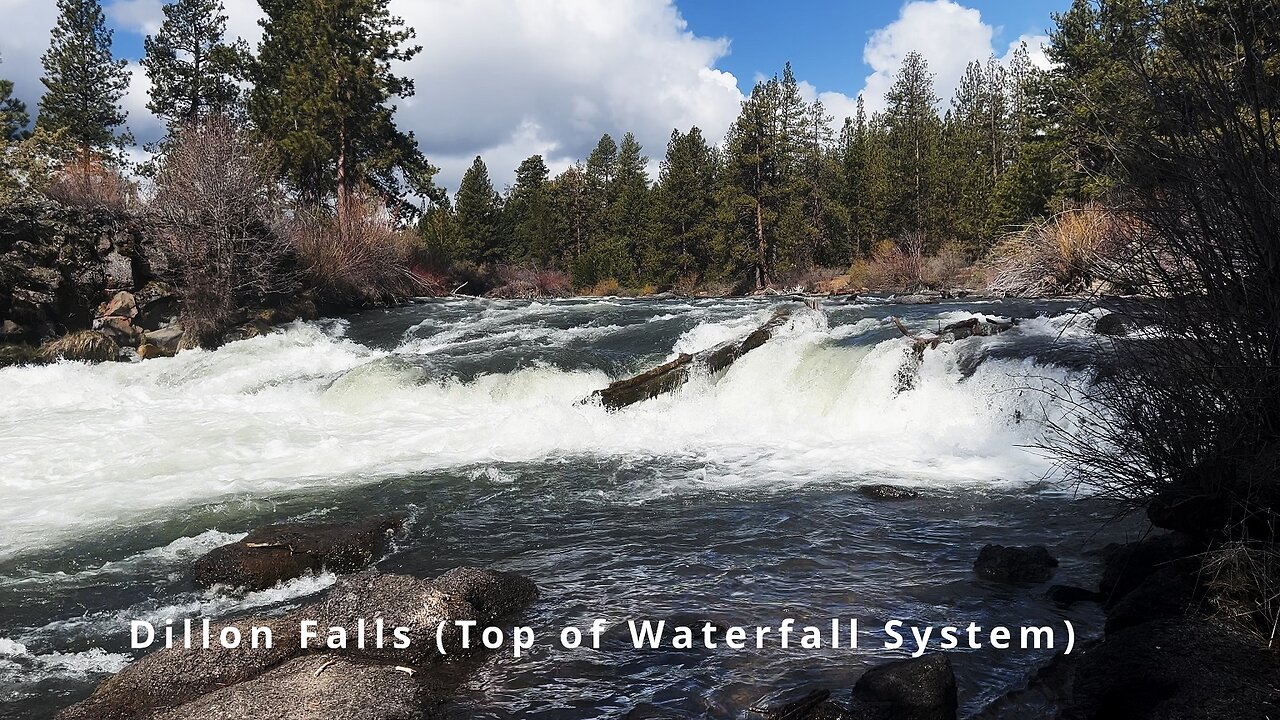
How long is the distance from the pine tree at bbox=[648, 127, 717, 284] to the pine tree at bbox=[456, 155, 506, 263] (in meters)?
13.7

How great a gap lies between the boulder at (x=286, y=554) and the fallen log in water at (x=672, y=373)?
653cm

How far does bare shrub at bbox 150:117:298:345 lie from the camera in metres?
20.5

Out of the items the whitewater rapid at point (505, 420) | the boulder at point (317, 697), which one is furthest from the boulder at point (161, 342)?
the boulder at point (317, 697)

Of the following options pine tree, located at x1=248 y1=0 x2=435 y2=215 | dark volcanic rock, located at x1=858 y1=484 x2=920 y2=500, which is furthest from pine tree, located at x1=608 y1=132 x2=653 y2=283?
dark volcanic rock, located at x1=858 y1=484 x2=920 y2=500

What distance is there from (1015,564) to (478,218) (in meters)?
56.1

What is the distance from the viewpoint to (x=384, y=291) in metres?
28.2

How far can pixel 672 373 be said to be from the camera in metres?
13.4

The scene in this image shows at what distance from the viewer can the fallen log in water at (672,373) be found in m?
13.0

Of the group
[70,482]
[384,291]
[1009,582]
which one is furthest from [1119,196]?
[384,291]

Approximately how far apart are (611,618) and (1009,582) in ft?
9.88

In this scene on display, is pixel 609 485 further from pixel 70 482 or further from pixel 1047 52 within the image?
pixel 1047 52

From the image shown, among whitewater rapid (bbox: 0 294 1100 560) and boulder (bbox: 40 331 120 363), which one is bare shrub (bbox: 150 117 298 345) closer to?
boulder (bbox: 40 331 120 363)

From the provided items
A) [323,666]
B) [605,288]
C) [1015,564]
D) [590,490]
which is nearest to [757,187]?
[605,288]

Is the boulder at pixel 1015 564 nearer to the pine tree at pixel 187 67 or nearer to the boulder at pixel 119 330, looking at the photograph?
the boulder at pixel 119 330
